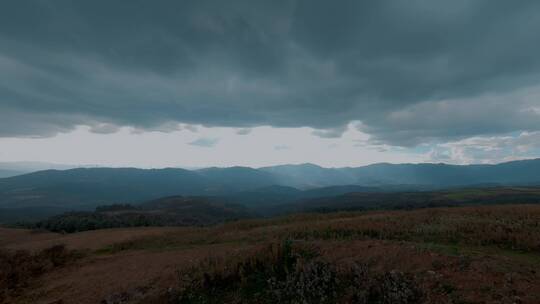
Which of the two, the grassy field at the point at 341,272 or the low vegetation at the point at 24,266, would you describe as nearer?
the grassy field at the point at 341,272

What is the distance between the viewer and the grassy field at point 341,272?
23.5 feet

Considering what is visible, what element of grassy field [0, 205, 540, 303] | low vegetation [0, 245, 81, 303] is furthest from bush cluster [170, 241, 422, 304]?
low vegetation [0, 245, 81, 303]

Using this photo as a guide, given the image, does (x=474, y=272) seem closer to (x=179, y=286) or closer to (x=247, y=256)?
(x=247, y=256)

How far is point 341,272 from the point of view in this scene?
8477 millimetres

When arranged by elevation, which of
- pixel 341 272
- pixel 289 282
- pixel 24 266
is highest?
pixel 341 272

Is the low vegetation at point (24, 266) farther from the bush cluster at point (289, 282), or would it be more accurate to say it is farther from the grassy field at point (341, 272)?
the bush cluster at point (289, 282)

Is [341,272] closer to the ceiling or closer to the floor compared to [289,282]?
closer to the ceiling

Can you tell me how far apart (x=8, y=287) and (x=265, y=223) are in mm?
16409

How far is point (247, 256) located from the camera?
10.5 metres

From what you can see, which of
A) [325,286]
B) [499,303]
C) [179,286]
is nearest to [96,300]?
[179,286]

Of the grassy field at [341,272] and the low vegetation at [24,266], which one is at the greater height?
the grassy field at [341,272]

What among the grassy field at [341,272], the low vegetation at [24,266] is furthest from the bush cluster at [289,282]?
the low vegetation at [24,266]

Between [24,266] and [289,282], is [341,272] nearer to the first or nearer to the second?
[289,282]

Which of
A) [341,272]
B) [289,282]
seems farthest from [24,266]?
[341,272]
